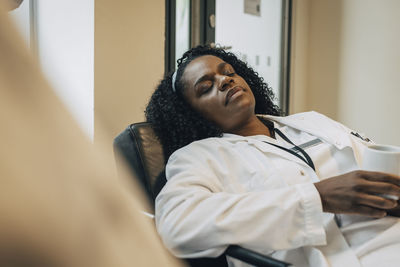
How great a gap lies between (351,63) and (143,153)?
111 inches

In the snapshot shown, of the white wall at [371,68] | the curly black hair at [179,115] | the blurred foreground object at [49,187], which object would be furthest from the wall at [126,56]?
the white wall at [371,68]

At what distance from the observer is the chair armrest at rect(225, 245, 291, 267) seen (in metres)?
0.78

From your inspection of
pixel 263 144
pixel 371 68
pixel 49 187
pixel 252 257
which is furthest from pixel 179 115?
pixel 371 68

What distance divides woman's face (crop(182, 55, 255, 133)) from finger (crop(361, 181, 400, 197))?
605 mm

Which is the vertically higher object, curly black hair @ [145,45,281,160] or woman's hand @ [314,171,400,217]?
curly black hair @ [145,45,281,160]

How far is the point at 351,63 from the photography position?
11.6 ft

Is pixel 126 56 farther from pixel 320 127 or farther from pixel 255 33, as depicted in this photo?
pixel 255 33

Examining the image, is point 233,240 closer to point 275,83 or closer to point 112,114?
point 112,114

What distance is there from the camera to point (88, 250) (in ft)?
0.61

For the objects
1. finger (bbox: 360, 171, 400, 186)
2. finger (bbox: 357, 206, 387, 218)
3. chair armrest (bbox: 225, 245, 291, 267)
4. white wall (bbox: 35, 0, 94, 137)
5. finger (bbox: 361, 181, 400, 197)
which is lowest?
chair armrest (bbox: 225, 245, 291, 267)

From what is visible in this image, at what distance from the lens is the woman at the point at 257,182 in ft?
3.07

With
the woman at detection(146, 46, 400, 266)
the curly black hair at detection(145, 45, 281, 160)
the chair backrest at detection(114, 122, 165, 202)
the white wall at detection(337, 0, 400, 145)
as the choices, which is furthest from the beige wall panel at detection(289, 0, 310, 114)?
the chair backrest at detection(114, 122, 165, 202)

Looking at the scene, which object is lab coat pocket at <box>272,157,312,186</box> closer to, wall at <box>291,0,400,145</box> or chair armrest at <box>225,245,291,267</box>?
chair armrest at <box>225,245,291,267</box>

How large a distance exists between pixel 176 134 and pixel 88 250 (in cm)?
128
